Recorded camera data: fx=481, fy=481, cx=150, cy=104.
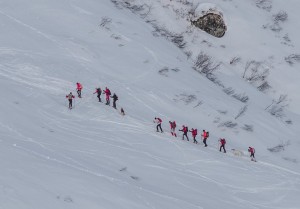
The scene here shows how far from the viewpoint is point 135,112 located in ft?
81.7

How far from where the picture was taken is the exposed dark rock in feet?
110

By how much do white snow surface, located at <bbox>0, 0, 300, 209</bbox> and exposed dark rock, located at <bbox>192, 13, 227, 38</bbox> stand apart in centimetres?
52

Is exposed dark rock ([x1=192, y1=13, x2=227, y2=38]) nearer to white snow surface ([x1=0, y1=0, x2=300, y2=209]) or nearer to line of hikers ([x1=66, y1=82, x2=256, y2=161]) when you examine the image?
white snow surface ([x1=0, y1=0, x2=300, y2=209])

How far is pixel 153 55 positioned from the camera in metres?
29.8

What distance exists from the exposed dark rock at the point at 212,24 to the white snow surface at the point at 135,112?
0.52 meters

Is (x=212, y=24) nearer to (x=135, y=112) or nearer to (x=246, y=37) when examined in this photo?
(x=246, y=37)

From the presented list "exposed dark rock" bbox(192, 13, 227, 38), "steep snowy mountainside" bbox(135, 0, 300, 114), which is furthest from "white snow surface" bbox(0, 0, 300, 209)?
"exposed dark rock" bbox(192, 13, 227, 38)

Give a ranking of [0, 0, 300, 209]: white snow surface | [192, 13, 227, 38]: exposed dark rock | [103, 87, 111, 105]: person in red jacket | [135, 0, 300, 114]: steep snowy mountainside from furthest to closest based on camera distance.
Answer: [192, 13, 227, 38]: exposed dark rock < [135, 0, 300, 114]: steep snowy mountainside < [103, 87, 111, 105]: person in red jacket < [0, 0, 300, 209]: white snow surface

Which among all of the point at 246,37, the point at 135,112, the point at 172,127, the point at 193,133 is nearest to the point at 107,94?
the point at 135,112

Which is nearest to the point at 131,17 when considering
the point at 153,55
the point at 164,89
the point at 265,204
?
the point at 153,55

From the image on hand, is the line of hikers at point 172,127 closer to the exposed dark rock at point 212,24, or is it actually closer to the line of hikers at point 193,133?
the line of hikers at point 193,133

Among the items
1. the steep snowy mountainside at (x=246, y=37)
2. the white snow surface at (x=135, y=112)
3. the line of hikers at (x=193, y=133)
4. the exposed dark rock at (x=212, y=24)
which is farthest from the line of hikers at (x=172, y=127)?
the exposed dark rock at (x=212, y=24)

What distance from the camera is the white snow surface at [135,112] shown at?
639 inches

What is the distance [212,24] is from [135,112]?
11748 millimetres
